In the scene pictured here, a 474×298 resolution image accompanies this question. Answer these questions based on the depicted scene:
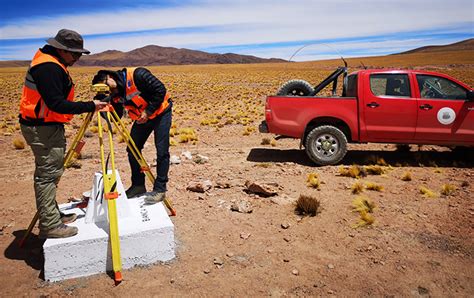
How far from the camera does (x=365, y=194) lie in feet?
18.0

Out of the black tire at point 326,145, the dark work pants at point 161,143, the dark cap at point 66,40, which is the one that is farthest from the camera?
the black tire at point 326,145

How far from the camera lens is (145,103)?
13.9 ft

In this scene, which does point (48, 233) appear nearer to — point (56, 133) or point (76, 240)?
point (76, 240)

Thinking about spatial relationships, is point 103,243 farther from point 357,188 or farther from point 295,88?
point 295,88

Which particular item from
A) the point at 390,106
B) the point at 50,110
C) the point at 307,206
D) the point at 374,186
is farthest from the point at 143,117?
the point at 390,106

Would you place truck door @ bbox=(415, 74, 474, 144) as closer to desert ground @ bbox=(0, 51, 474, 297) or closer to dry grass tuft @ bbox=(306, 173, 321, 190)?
desert ground @ bbox=(0, 51, 474, 297)

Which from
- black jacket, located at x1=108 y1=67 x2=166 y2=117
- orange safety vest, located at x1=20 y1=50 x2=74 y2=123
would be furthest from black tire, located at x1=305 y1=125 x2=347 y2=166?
orange safety vest, located at x1=20 y1=50 x2=74 y2=123

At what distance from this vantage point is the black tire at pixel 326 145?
6.80 metres

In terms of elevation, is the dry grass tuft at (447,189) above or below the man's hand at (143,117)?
below

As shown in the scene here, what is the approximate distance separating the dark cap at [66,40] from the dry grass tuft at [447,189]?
5202 mm

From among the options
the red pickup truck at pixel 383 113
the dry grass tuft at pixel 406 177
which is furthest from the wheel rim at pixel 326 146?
the dry grass tuft at pixel 406 177

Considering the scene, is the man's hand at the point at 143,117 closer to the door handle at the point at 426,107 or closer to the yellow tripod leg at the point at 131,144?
the yellow tripod leg at the point at 131,144

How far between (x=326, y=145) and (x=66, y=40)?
4974 mm

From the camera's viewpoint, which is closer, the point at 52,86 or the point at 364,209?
the point at 52,86
